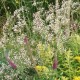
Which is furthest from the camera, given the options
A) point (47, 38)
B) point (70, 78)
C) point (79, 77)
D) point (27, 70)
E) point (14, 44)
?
point (14, 44)

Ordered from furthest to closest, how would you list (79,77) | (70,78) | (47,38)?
1. (47,38)
2. (70,78)
3. (79,77)

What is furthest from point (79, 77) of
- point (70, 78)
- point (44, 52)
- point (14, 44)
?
point (14, 44)

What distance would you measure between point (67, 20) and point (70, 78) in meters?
0.49

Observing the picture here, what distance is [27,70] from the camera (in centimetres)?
279

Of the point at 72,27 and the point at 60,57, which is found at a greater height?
the point at 72,27

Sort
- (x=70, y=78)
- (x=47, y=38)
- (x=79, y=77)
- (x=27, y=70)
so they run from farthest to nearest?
1. (x=47, y=38)
2. (x=27, y=70)
3. (x=70, y=78)
4. (x=79, y=77)

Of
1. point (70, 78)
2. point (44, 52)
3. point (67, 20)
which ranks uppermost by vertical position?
point (67, 20)

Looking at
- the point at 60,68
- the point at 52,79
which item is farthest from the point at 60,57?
the point at 52,79

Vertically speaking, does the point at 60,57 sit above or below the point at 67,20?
below

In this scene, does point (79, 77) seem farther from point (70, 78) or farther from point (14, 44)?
point (14, 44)

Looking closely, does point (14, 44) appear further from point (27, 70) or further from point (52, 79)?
point (52, 79)

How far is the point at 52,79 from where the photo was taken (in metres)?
2.47

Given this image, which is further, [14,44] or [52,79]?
[14,44]

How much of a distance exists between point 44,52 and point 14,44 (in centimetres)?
66
